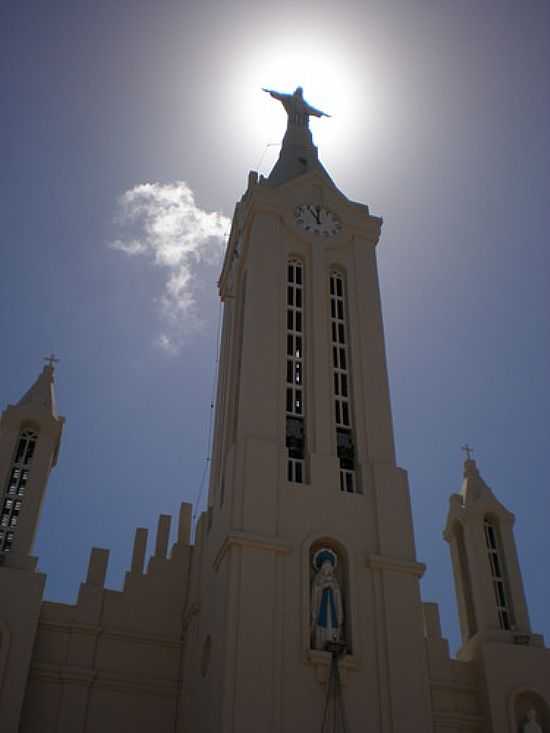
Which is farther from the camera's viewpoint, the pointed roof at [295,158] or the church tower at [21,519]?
the pointed roof at [295,158]

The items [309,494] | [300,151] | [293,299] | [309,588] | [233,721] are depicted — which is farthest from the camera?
[300,151]

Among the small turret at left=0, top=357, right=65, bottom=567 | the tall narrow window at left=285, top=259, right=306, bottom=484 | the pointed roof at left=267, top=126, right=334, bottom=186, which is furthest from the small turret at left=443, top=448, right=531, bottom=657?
the pointed roof at left=267, top=126, right=334, bottom=186

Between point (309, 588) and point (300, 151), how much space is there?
76.0 feet

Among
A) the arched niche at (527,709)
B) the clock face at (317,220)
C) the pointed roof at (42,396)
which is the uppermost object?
the clock face at (317,220)

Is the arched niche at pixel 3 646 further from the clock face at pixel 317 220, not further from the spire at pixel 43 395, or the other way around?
the clock face at pixel 317 220

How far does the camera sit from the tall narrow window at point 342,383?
27297 millimetres

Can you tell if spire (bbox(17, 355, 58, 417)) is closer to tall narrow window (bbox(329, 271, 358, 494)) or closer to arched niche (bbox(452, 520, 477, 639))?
tall narrow window (bbox(329, 271, 358, 494))

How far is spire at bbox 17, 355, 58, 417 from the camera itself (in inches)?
1150

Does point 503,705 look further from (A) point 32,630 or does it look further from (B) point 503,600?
(A) point 32,630

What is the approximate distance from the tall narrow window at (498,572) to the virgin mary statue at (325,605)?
6.47 m

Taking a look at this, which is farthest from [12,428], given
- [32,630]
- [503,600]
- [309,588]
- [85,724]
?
[503,600]

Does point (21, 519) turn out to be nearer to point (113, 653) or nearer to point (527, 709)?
point (113, 653)

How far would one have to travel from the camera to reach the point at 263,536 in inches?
945

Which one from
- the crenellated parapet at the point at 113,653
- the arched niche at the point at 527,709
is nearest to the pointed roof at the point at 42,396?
the crenellated parapet at the point at 113,653
